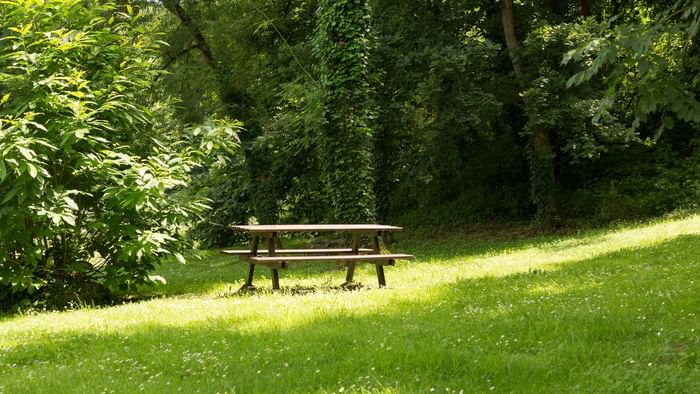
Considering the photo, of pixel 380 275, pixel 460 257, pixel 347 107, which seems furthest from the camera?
pixel 460 257

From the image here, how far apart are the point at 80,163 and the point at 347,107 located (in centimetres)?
661

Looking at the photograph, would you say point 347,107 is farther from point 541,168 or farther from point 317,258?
point 541,168

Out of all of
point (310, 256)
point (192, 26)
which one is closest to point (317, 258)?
point (310, 256)

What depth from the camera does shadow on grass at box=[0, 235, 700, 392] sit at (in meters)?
4.66

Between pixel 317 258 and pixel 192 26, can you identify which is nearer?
pixel 317 258

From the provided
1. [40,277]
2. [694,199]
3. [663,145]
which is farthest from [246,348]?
[663,145]

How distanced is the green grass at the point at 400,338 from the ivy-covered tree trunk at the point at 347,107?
446cm

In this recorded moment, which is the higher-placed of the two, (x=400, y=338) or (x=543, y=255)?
(x=400, y=338)

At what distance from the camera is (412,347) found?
5418mm

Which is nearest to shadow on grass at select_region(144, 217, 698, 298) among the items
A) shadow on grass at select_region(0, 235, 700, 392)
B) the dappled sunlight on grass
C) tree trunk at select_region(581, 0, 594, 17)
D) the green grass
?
the dappled sunlight on grass

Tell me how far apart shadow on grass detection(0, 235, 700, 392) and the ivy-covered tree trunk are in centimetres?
635

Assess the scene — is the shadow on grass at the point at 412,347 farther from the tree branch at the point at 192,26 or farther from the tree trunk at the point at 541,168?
the tree branch at the point at 192,26

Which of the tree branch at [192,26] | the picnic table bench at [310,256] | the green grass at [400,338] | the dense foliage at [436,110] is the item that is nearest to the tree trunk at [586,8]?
the dense foliage at [436,110]

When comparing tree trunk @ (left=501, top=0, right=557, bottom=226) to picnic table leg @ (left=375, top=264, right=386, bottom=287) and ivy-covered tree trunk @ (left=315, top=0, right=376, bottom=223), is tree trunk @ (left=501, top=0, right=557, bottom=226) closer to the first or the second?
ivy-covered tree trunk @ (left=315, top=0, right=376, bottom=223)
